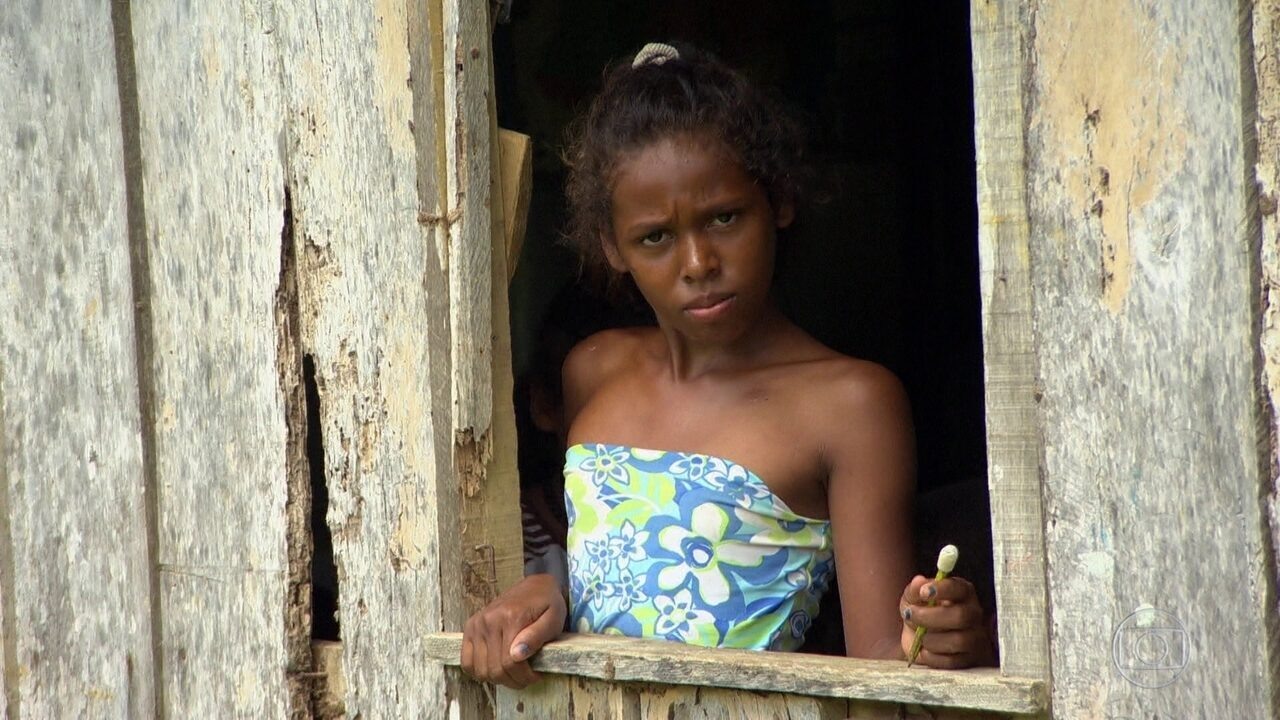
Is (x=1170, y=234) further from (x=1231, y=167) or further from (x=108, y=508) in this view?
(x=108, y=508)

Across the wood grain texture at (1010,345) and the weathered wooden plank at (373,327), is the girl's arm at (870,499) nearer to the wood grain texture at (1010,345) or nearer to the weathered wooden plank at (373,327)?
the wood grain texture at (1010,345)

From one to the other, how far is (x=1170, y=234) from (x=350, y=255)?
45.6 inches

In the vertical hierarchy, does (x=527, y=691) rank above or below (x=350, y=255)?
below

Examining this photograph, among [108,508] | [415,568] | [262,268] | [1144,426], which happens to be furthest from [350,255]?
[1144,426]

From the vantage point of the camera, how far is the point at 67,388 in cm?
238

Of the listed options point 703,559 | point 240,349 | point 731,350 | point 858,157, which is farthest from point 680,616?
point 858,157

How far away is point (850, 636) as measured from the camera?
76.0 inches

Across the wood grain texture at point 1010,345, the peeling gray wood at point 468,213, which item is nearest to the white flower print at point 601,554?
the peeling gray wood at point 468,213

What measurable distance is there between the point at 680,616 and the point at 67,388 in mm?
1123

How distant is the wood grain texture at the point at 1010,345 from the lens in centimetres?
152

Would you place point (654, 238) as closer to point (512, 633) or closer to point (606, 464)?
point (606, 464)

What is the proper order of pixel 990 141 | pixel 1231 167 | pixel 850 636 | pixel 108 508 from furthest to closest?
1. pixel 108 508
2. pixel 850 636
3. pixel 990 141
4. pixel 1231 167

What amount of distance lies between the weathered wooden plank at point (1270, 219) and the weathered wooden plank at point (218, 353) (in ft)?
4.52

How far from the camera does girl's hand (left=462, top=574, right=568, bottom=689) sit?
187 cm
